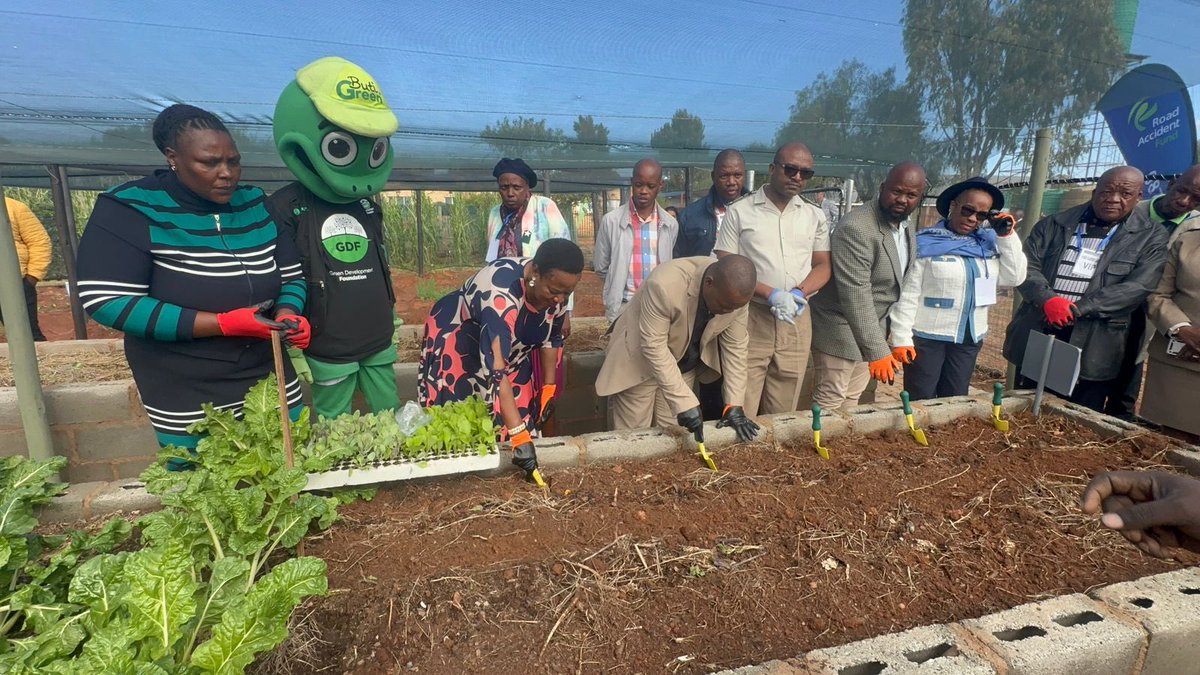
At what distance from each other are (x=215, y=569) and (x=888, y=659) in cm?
168

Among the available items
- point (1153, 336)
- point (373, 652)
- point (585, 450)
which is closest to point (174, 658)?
point (373, 652)

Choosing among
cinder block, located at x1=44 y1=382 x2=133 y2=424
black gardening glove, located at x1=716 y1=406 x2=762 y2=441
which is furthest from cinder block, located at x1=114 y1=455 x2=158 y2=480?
black gardening glove, located at x1=716 y1=406 x2=762 y2=441

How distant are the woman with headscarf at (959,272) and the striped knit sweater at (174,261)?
10.3ft

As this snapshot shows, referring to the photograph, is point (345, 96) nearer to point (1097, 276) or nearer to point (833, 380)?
point (833, 380)

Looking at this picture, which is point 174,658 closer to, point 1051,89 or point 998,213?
point 998,213

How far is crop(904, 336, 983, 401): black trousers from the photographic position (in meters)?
3.43

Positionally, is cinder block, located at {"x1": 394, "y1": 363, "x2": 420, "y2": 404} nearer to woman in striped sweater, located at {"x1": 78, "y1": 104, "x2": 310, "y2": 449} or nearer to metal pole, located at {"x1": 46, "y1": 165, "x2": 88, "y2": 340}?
woman in striped sweater, located at {"x1": 78, "y1": 104, "x2": 310, "y2": 449}

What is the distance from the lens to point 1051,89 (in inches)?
371

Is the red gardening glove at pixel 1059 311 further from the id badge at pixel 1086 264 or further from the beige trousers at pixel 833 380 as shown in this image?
the beige trousers at pixel 833 380

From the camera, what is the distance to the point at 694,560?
6.07 feet

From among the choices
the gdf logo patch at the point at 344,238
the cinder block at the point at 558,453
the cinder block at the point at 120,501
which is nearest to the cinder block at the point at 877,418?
the cinder block at the point at 558,453

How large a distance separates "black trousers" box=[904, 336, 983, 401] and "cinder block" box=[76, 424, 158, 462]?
178 inches

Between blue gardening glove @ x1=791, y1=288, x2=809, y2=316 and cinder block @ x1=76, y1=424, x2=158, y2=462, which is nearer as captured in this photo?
blue gardening glove @ x1=791, y1=288, x2=809, y2=316

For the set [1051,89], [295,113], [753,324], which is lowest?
[753,324]
